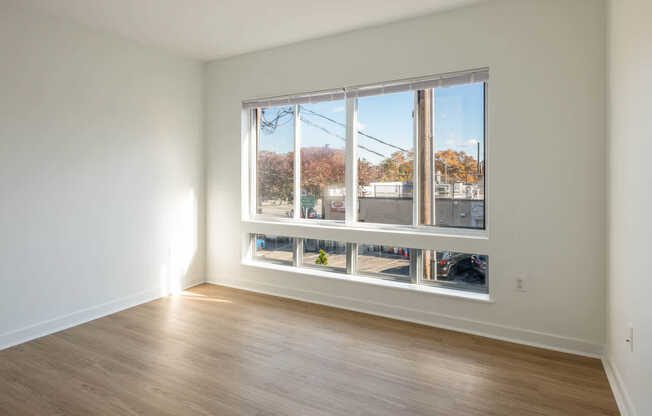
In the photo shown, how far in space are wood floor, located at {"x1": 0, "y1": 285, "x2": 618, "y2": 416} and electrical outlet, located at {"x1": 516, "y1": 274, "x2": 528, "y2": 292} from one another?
43 centimetres

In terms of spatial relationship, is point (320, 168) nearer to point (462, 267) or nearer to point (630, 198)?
point (462, 267)

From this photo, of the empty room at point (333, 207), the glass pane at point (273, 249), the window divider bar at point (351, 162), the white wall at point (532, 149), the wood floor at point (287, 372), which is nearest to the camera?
the wood floor at point (287, 372)

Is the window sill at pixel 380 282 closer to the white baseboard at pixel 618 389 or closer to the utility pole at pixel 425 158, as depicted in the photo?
the utility pole at pixel 425 158

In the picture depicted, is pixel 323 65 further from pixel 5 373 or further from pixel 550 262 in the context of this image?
pixel 5 373

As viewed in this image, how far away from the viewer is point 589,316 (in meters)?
2.63

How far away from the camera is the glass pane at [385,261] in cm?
343

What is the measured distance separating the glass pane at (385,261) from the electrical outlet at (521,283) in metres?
0.89

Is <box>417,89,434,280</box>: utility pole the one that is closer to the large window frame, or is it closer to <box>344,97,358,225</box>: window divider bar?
the large window frame

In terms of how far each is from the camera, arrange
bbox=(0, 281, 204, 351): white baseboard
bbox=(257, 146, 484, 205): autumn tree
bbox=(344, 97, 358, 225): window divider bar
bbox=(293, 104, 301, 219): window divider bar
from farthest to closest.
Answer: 1. bbox=(293, 104, 301, 219): window divider bar
2. bbox=(344, 97, 358, 225): window divider bar
3. bbox=(257, 146, 484, 205): autumn tree
4. bbox=(0, 281, 204, 351): white baseboard

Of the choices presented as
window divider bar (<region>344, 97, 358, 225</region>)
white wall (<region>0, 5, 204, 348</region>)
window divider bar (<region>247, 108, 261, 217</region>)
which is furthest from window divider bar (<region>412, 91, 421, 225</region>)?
white wall (<region>0, 5, 204, 348</region>)

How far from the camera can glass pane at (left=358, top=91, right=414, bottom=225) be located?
3381mm

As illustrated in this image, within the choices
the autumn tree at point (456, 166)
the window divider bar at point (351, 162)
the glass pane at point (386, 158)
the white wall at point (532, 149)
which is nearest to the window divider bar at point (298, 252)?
the window divider bar at point (351, 162)

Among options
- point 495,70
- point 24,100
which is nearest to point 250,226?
point 24,100

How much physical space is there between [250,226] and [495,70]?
2824 mm
